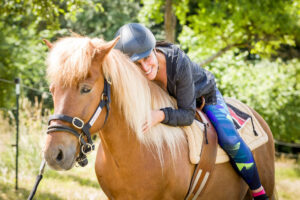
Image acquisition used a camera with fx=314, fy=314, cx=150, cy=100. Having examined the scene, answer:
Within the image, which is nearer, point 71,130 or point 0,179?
point 71,130

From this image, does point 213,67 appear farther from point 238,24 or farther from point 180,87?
point 180,87

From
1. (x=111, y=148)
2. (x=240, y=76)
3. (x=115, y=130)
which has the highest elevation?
(x=115, y=130)

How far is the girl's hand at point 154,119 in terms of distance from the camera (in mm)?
2394

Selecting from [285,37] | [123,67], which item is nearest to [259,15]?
[285,37]

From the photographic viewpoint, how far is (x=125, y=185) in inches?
92.5

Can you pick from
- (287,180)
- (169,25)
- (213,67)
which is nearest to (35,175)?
(169,25)

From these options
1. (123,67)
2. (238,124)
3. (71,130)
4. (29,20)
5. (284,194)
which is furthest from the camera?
(29,20)

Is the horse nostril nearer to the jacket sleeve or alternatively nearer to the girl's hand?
the girl's hand

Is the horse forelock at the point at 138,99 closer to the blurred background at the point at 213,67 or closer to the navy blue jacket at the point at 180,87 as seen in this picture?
the navy blue jacket at the point at 180,87

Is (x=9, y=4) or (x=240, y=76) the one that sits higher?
(x=9, y=4)

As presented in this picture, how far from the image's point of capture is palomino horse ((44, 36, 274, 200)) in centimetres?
196

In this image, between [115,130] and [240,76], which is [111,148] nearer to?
[115,130]

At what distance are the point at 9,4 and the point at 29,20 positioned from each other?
859 cm

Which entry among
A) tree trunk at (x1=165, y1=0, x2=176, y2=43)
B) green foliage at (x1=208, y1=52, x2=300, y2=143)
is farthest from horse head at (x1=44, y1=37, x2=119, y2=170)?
green foliage at (x1=208, y1=52, x2=300, y2=143)
